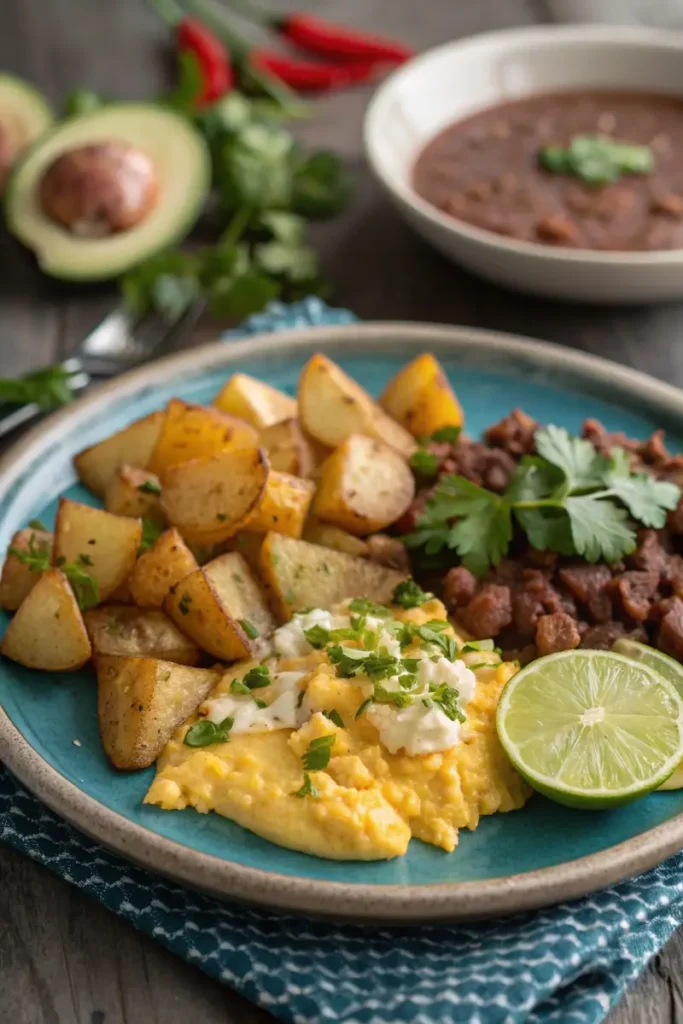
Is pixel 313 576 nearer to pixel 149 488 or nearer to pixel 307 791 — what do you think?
pixel 149 488

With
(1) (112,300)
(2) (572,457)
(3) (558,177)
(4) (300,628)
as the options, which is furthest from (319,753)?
(3) (558,177)

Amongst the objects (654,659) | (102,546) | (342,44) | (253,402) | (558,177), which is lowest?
(558,177)

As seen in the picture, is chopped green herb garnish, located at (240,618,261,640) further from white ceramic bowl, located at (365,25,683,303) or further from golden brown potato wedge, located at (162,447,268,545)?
white ceramic bowl, located at (365,25,683,303)

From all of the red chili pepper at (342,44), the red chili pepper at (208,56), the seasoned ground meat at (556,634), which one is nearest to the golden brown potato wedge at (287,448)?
the seasoned ground meat at (556,634)

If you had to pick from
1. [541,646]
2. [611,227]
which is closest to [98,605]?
[541,646]

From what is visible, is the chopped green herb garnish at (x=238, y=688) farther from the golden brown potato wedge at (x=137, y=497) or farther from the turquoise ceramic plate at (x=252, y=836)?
the golden brown potato wedge at (x=137, y=497)

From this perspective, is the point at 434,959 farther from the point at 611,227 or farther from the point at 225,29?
the point at 225,29

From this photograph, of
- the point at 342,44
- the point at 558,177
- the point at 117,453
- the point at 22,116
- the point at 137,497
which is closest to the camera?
the point at 137,497
